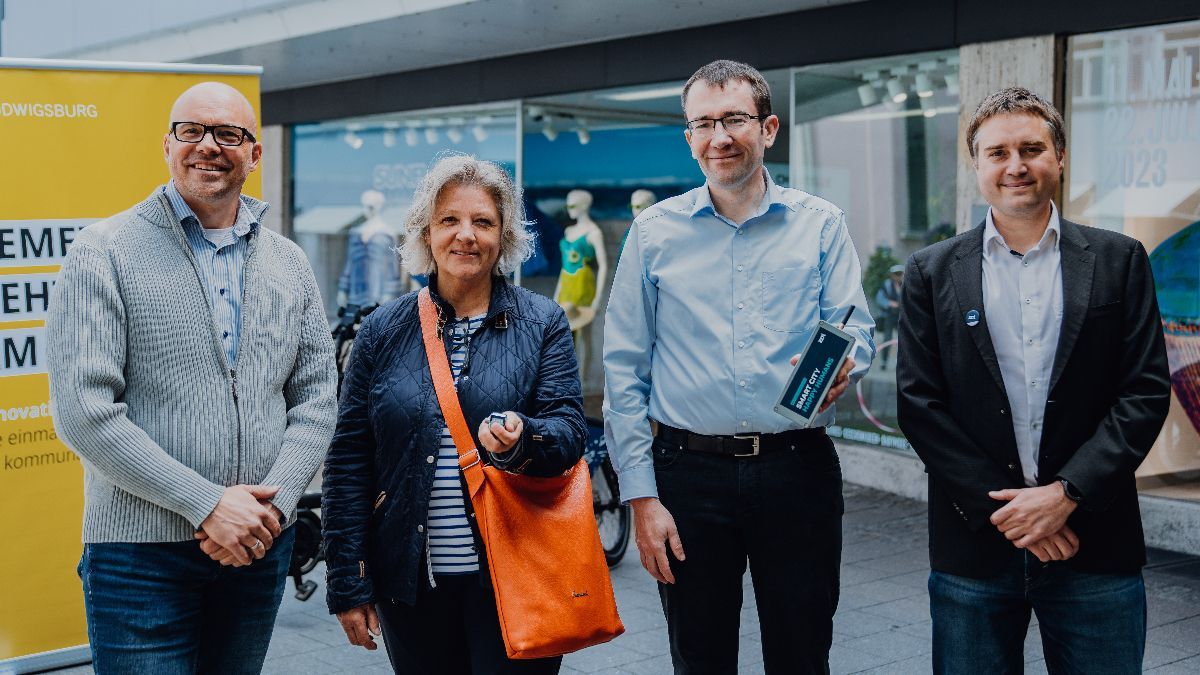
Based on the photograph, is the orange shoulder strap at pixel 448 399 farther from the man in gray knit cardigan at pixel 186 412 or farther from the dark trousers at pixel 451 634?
the man in gray knit cardigan at pixel 186 412

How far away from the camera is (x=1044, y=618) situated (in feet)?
10.2

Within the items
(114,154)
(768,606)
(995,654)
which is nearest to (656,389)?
(768,606)

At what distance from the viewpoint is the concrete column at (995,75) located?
7676 millimetres

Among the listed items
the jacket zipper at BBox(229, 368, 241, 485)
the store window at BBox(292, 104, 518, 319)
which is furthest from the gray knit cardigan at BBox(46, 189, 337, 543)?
the store window at BBox(292, 104, 518, 319)

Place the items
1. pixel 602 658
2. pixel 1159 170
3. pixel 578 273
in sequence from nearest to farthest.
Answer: pixel 602 658
pixel 1159 170
pixel 578 273

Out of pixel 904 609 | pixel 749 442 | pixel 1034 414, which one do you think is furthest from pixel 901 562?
pixel 1034 414

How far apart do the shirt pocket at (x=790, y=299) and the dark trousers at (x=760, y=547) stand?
0.34 m

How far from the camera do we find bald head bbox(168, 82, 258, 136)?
3.16 metres

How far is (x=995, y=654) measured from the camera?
3115 mm

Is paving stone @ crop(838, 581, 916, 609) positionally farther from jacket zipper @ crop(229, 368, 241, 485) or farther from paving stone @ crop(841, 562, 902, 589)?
jacket zipper @ crop(229, 368, 241, 485)

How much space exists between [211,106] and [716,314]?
4.72 ft

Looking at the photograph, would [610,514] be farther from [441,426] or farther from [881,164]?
[441,426]

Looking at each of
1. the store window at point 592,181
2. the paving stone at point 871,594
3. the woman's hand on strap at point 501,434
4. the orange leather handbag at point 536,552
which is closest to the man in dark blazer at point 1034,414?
the orange leather handbag at point 536,552

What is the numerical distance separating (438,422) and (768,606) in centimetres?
109
